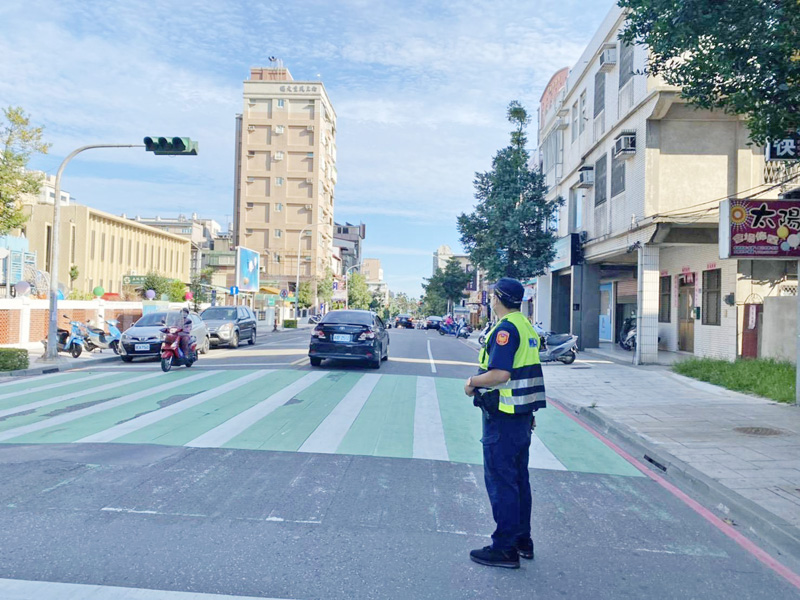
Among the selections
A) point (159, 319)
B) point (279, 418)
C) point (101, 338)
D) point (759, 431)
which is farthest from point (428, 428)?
point (101, 338)

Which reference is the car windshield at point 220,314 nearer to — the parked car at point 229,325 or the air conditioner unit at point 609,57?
the parked car at point 229,325

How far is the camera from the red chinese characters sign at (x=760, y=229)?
40.5ft

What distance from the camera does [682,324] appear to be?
75.4 feet

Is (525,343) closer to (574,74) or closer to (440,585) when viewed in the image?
(440,585)

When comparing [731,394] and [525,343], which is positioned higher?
[525,343]

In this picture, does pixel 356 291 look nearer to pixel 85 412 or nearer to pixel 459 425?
pixel 85 412

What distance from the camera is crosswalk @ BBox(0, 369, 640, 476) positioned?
7.51 metres

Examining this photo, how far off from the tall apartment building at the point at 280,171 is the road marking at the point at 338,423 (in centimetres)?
6772

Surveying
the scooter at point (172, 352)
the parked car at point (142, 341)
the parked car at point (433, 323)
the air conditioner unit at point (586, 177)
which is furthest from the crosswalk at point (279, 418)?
the parked car at point (433, 323)

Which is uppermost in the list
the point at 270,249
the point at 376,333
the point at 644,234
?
the point at 270,249

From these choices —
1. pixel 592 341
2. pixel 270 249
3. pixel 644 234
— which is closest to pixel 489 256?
pixel 592 341

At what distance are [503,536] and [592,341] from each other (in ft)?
73.1

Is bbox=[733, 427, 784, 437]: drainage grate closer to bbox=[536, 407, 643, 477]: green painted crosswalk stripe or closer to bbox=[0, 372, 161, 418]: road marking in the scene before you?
bbox=[536, 407, 643, 477]: green painted crosswalk stripe

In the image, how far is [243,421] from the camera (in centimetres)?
885
